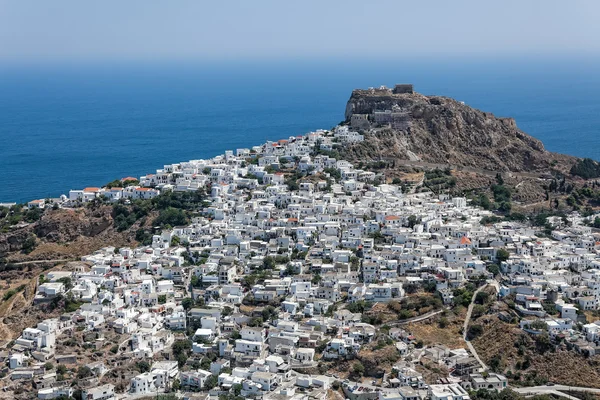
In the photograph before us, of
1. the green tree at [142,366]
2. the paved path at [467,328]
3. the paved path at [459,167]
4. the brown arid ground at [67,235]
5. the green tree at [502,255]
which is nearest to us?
the paved path at [467,328]

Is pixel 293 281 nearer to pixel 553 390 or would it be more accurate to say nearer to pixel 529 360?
pixel 529 360

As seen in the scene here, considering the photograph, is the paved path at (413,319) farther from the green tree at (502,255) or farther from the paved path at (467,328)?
the green tree at (502,255)

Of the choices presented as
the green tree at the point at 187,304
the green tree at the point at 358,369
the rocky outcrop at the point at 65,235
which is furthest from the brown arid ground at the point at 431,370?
the rocky outcrop at the point at 65,235

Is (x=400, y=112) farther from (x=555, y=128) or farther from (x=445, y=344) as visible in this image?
(x=555, y=128)

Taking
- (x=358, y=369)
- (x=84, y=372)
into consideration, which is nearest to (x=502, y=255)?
(x=358, y=369)

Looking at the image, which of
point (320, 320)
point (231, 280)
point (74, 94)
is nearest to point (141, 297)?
point (231, 280)

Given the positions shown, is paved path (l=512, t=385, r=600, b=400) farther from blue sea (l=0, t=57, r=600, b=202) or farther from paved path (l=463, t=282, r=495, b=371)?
blue sea (l=0, t=57, r=600, b=202)
